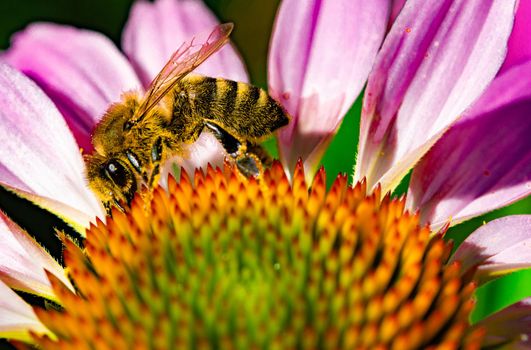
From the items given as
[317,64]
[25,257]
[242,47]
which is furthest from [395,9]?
[242,47]

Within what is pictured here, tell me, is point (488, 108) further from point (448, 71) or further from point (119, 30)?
point (119, 30)

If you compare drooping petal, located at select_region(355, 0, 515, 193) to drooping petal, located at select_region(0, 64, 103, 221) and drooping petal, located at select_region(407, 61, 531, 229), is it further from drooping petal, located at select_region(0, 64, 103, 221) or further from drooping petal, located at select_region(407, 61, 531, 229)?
drooping petal, located at select_region(0, 64, 103, 221)

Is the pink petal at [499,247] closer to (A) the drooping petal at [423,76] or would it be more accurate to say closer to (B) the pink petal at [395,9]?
(A) the drooping petal at [423,76]

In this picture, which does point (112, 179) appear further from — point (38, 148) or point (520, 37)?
point (520, 37)

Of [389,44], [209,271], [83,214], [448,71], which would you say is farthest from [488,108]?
[83,214]

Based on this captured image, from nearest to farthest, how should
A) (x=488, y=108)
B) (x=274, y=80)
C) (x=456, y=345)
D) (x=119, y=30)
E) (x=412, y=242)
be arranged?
(x=456, y=345) < (x=412, y=242) < (x=488, y=108) < (x=274, y=80) < (x=119, y=30)

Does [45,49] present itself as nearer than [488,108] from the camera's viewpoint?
No
